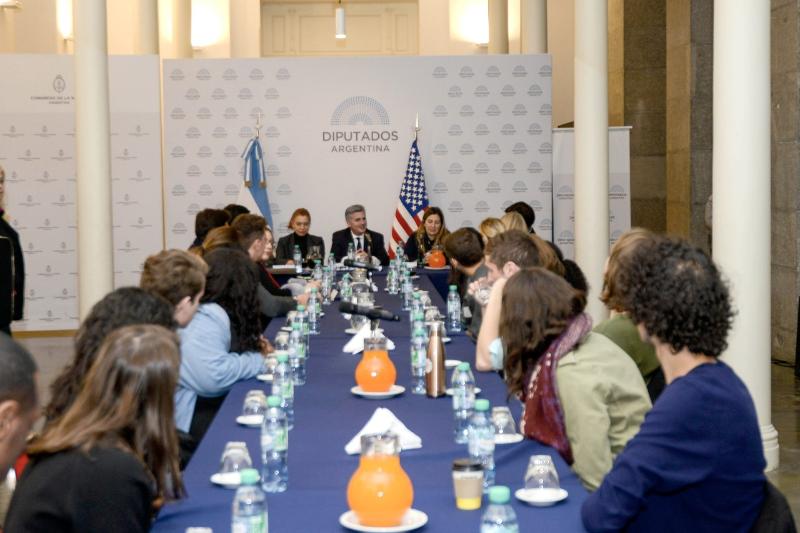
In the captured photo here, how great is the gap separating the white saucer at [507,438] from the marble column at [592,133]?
244 inches

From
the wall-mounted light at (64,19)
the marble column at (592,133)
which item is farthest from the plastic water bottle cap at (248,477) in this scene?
the wall-mounted light at (64,19)

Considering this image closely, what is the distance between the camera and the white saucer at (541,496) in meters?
2.76

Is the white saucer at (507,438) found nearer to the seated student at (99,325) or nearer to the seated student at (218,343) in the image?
the seated student at (99,325)

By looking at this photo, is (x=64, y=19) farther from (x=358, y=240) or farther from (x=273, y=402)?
(x=273, y=402)

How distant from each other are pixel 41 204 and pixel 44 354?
1757 millimetres

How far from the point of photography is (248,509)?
243 cm

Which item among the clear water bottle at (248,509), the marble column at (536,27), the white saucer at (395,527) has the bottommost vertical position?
the white saucer at (395,527)

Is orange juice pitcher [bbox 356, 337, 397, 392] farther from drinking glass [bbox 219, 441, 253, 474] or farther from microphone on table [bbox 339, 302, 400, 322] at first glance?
drinking glass [bbox 219, 441, 253, 474]

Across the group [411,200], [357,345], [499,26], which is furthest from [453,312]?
[499,26]

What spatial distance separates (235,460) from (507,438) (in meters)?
0.85

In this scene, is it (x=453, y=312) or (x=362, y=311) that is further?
(x=453, y=312)

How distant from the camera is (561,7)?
54.4 ft

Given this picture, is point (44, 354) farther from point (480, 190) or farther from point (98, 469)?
point (98, 469)

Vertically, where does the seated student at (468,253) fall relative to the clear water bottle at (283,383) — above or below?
above
